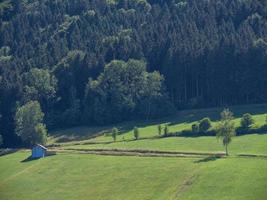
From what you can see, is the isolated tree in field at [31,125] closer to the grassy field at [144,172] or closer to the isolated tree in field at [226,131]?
the grassy field at [144,172]

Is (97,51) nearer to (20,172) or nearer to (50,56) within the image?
(50,56)

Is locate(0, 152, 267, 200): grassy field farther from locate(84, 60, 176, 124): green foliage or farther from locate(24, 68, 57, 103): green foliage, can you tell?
locate(24, 68, 57, 103): green foliage

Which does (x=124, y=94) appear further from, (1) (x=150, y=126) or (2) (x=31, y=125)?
(2) (x=31, y=125)

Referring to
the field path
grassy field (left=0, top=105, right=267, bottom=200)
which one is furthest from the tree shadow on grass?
the field path

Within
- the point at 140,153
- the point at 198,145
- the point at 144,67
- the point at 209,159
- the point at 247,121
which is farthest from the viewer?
the point at 144,67

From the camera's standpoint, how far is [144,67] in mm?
133500

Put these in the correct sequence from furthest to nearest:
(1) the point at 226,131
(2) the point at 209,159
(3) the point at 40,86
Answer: (3) the point at 40,86 < (1) the point at 226,131 < (2) the point at 209,159

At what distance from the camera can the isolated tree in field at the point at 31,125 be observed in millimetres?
116125

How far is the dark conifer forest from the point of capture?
125m

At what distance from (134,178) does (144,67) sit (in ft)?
166

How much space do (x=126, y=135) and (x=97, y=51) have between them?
37.7 meters

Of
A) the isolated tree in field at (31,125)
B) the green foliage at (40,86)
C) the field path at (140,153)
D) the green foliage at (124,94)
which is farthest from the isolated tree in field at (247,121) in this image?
the green foliage at (40,86)

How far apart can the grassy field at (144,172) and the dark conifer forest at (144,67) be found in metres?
12.3

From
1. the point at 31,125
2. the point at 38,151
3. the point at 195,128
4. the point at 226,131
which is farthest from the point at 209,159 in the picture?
the point at 31,125
